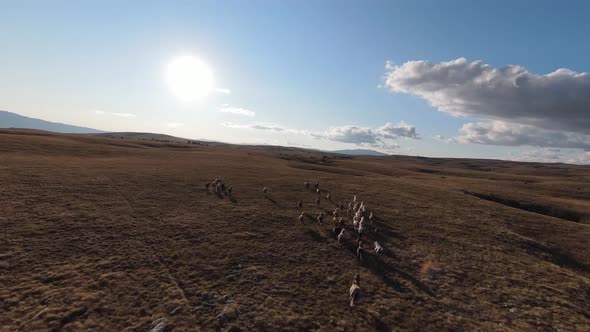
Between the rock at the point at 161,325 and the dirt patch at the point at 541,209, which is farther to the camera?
the dirt patch at the point at 541,209

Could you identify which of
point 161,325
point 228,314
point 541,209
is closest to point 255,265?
point 228,314

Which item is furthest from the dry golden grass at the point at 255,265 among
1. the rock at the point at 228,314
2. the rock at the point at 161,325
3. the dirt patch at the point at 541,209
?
the dirt patch at the point at 541,209

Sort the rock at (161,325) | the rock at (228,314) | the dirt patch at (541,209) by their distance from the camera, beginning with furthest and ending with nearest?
the dirt patch at (541,209) → the rock at (228,314) → the rock at (161,325)

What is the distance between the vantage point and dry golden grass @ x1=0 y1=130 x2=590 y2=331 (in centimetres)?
1645

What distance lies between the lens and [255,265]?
866 inches

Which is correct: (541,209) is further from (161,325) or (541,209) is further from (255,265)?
(161,325)

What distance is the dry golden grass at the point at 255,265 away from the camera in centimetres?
1645

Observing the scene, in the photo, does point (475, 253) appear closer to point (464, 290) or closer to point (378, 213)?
point (464, 290)

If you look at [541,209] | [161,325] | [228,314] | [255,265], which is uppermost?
[541,209]

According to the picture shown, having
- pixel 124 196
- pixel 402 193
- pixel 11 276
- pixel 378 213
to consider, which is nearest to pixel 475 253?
pixel 378 213

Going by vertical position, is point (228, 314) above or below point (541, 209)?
below

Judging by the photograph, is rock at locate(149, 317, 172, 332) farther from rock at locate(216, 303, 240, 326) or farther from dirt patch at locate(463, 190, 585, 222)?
dirt patch at locate(463, 190, 585, 222)

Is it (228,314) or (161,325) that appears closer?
(161,325)

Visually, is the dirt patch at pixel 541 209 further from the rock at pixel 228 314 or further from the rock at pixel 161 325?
the rock at pixel 161 325
